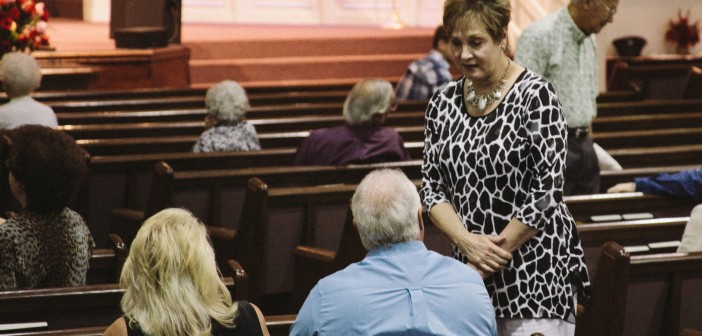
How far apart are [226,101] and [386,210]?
10.7ft

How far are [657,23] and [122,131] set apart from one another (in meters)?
7.01

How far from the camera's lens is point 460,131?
258cm

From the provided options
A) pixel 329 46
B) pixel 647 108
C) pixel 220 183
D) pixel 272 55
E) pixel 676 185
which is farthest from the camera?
pixel 329 46

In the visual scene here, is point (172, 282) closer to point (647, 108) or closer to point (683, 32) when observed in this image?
point (647, 108)

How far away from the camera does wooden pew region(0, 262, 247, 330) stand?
9.36ft

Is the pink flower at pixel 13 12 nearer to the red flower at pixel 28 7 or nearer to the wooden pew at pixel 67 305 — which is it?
the red flower at pixel 28 7

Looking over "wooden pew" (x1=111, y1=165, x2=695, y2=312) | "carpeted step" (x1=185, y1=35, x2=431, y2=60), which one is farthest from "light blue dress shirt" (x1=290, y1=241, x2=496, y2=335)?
"carpeted step" (x1=185, y1=35, x2=431, y2=60)

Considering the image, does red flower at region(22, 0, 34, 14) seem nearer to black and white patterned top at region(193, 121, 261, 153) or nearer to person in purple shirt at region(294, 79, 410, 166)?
black and white patterned top at region(193, 121, 261, 153)

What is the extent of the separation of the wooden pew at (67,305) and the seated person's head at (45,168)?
1.09ft

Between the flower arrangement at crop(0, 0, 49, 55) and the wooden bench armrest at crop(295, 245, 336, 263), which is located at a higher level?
the flower arrangement at crop(0, 0, 49, 55)

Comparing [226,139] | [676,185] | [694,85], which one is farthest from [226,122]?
[694,85]

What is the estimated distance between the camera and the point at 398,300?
217cm

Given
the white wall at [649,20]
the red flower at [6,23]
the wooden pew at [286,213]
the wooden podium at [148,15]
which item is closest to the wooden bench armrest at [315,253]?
the wooden pew at [286,213]

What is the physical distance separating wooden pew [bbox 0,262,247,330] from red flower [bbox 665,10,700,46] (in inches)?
364
